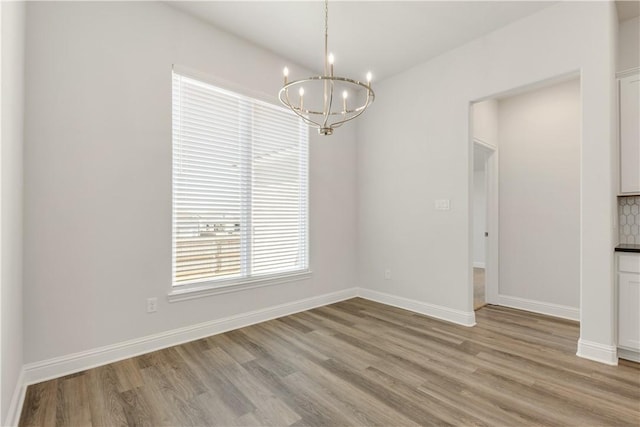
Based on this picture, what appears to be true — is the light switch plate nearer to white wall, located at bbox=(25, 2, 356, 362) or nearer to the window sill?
the window sill

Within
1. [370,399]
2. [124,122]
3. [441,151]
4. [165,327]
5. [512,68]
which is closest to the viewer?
[370,399]

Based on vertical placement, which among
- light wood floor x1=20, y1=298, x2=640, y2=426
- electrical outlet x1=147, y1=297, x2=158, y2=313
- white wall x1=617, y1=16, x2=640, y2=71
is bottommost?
light wood floor x1=20, y1=298, x2=640, y2=426

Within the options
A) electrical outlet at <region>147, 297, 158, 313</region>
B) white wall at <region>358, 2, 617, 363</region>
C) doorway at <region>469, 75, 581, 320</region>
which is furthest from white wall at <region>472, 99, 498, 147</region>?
electrical outlet at <region>147, 297, 158, 313</region>

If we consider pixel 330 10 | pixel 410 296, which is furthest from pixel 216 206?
pixel 410 296

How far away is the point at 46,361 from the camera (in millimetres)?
2189

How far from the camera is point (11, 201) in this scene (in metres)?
1.78

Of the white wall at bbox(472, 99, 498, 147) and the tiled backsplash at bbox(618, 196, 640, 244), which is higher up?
the white wall at bbox(472, 99, 498, 147)

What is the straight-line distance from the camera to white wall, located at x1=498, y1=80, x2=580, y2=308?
3650 mm

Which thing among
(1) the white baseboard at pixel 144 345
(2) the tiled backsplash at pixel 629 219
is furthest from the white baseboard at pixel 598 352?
(1) the white baseboard at pixel 144 345

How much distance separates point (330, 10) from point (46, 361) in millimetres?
3732

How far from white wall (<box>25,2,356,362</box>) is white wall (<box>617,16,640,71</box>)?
3990 millimetres

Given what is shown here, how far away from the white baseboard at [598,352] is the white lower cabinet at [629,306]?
5.1 inches

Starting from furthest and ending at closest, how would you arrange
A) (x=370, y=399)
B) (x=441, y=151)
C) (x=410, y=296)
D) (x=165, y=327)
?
(x=410, y=296) → (x=441, y=151) → (x=165, y=327) → (x=370, y=399)

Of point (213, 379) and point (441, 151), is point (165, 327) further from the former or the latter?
point (441, 151)
